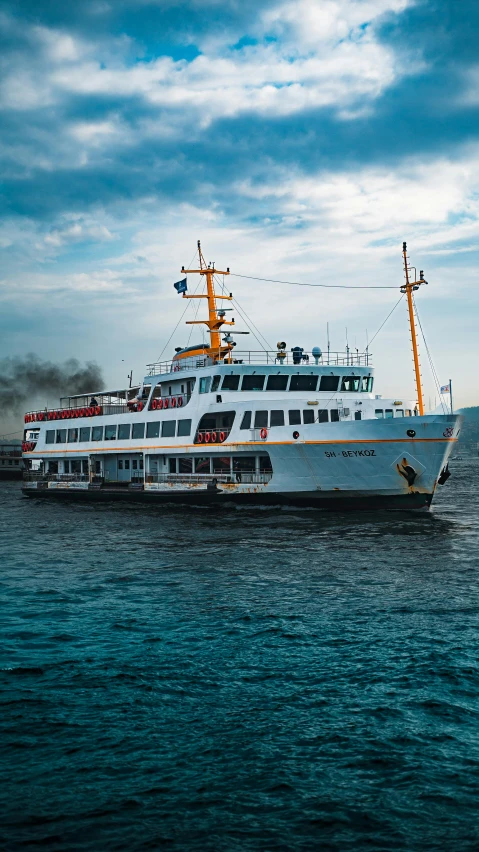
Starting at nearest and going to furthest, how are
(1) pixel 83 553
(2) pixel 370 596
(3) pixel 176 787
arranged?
1. (3) pixel 176 787
2. (2) pixel 370 596
3. (1) pixel 83 553

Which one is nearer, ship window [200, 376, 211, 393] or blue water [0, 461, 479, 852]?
blue water [0, 461, 479, 852]

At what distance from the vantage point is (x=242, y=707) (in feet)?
34.6

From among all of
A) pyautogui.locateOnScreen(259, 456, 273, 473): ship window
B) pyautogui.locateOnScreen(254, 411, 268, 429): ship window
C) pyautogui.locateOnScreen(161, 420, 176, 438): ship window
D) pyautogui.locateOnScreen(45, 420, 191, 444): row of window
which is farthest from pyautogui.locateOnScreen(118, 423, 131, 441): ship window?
pyautogui.locateOnScreen(254, 411, 268, 429): ship window

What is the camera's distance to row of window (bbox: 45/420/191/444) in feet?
131

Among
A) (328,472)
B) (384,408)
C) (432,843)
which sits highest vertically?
(384,408)

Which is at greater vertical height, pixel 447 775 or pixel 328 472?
pixel 328 472

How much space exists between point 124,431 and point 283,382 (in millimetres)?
13185

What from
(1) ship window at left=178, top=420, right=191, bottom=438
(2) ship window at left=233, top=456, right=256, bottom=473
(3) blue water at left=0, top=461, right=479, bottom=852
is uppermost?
(1) ship window at left=178, top=420, right=191, bottom=438

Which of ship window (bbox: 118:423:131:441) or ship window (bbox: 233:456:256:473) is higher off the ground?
ship window (bbox: 118:423:131:441)

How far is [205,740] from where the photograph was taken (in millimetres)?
9531

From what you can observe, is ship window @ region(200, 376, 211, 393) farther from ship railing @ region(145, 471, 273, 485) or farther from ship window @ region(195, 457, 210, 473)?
ship railing @ region(145, 471, 273, 485)

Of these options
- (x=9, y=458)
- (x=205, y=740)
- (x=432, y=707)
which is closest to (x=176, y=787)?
(x=205, y=740)

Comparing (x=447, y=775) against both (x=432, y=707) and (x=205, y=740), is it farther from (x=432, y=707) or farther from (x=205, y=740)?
→ (x=205, y=740)

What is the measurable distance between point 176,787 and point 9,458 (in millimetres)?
101483
